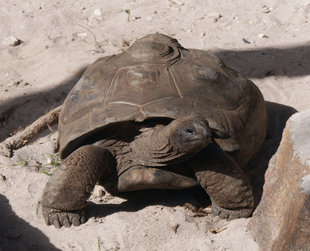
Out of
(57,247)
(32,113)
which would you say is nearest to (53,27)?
(32,113)

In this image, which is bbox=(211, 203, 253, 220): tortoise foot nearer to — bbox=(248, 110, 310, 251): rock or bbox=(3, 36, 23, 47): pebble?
bbox=(248, 110, 310, 251): rock

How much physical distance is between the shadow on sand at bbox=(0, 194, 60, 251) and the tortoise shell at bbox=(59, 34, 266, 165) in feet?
1.83

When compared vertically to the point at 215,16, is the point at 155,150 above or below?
above

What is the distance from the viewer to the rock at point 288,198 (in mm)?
2393

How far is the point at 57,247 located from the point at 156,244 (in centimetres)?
61

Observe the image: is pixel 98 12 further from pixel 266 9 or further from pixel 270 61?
pixel 270 61

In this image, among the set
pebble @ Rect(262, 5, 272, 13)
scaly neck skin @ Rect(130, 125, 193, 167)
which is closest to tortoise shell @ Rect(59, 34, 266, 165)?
scaly neck skin @ Rect(130, 125, 193, 167)

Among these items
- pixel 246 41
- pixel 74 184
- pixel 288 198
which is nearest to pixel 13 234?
pixel 74 184

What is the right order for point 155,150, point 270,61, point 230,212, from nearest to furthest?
point 155,150 < point 230,212 < point 270,61

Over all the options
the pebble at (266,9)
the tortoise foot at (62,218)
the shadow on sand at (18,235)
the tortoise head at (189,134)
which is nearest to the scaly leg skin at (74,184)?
the tortoise foot at (62,218)

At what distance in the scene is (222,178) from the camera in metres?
3.20

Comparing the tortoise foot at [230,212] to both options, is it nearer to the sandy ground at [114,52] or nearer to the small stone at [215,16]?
the sandy ground at [114,52]

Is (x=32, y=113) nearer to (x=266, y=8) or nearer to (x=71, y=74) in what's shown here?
(x=71, y=74)

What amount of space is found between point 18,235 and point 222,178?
134cm
